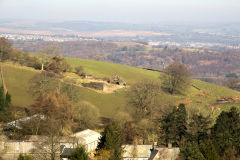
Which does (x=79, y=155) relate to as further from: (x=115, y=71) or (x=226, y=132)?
(x=115, y=71)

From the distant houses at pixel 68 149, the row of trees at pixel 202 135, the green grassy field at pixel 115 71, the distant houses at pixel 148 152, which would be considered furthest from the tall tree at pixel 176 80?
the distant houses at pixel 68 149

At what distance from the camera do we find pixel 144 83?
188 feet

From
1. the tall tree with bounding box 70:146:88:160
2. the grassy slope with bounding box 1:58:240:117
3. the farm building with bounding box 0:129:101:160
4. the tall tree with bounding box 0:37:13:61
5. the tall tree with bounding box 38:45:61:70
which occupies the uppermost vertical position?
the tall tree with bounding box 0:37:13:61

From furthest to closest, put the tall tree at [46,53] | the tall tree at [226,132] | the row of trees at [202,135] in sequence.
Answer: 1. the tall tree at [46,53]
2. the tall tree at [226,132]
3. the row of trees at [202,135]

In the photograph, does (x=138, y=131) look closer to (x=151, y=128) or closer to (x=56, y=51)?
(x=151, y=128)

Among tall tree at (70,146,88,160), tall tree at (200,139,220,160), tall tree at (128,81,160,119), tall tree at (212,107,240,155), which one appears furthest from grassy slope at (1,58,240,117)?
tall tree at (70,146,88,160)

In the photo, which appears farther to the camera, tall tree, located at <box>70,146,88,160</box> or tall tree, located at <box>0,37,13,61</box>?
tall tree, located at <box>0,37,13,61</box>

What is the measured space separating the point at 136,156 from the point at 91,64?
212 feet

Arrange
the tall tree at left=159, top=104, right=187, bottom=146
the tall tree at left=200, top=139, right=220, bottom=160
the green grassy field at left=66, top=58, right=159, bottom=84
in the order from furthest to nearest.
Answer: the green grassy field at left=66, top=58, right=159, bottom=84
the tall tree at left=159, top=104, right=187, bottom=146
the tall tree at left=200, top=139, right=220, bottom=160

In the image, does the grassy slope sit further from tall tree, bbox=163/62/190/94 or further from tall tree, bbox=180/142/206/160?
tall tree, bbox=180/142/206/160

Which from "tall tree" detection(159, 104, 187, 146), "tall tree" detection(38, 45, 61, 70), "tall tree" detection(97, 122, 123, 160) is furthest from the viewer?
"tall tree" detection(38, 45, 61, 70)

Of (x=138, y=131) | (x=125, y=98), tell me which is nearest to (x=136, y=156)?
(x=138, y=131)

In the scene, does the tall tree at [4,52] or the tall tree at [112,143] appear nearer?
the tall tree at [112,143]

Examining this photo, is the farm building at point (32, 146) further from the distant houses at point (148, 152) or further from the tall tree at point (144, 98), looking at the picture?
the tall tree at point (144, 98)
